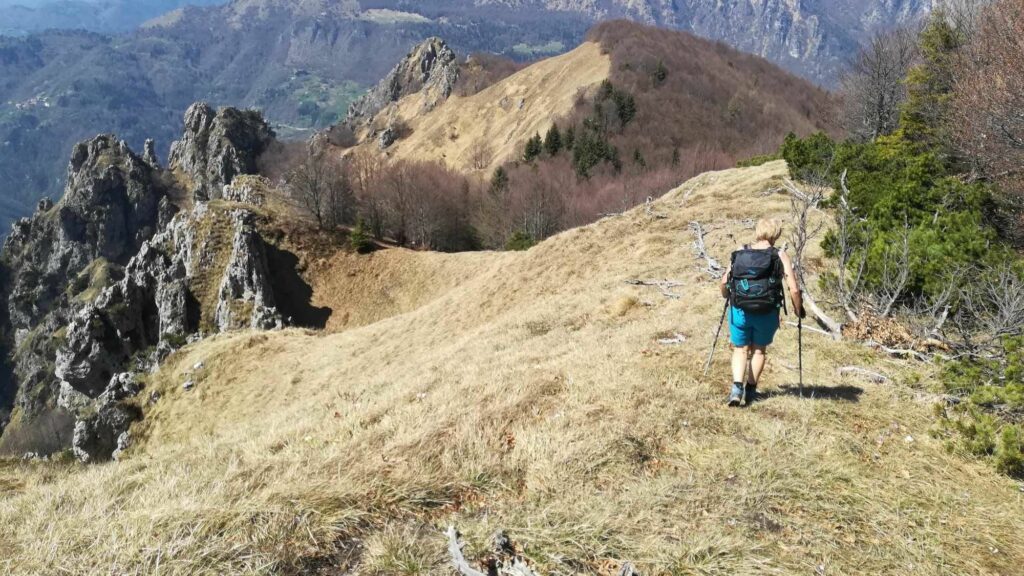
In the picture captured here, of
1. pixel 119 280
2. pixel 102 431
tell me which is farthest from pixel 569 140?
pixel 102 431

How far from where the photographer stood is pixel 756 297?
6531 mm

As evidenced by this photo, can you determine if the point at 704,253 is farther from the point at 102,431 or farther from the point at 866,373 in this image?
the point at 102,431

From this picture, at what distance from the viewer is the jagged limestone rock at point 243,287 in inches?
1703

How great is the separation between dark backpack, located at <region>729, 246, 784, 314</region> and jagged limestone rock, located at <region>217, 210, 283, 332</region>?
42687 millimetres

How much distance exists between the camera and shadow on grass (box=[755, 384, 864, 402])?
7.27 meters

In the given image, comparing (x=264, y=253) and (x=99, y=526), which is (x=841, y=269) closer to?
(x=99, y=526)

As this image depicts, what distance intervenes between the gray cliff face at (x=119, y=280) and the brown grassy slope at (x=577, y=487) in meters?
27.6

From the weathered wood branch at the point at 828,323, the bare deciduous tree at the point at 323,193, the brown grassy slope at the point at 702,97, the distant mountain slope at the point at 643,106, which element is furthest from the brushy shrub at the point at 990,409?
the brown grassy slope at the point at 702,97

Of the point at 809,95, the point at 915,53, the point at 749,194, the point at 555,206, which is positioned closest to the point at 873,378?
the point at 749,194

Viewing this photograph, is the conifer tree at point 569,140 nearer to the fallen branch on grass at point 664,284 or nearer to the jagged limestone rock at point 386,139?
the jagged limestone rock at point 386,139

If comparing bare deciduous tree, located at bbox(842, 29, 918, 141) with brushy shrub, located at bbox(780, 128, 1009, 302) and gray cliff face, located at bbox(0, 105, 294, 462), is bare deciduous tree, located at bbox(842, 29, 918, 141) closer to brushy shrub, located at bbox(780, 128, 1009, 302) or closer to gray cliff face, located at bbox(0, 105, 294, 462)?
brushy shrub, located at bbox(780, 128, 1009, 302)

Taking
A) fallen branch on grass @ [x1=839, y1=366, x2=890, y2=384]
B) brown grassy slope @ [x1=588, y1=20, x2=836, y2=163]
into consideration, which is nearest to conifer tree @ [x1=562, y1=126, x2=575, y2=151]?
brown grassy slope @ [x1=588, y1=20, x2=836, y2=163]

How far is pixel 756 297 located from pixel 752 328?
53 cm

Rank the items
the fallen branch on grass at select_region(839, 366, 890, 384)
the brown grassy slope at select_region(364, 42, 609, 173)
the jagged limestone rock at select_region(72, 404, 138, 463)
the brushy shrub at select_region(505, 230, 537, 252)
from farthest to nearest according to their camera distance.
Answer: the brown grassy slope at select_region(364, 42, 609, 173) → the brushy shrub at select_region(505, 230, 537, 252) → the jagged limestone rock at select_region(72, 404, 138, 463) → the fallen branch on grass at select_region(839, 366, 890, 384)
